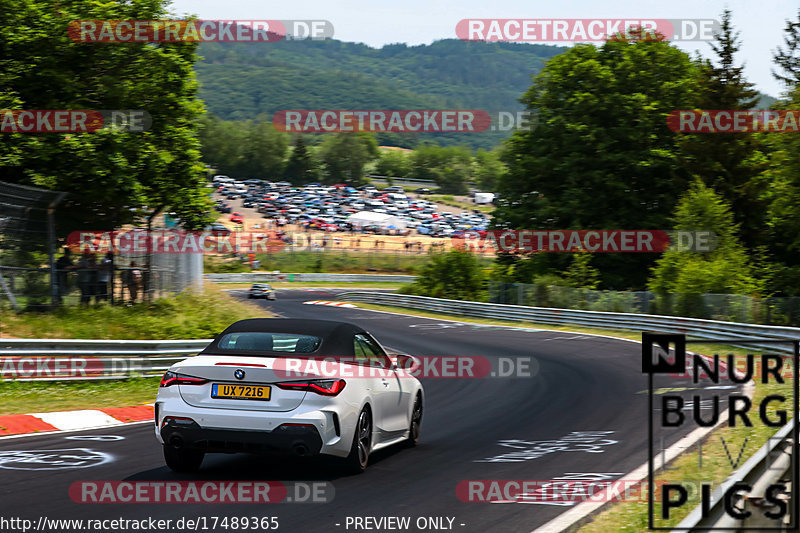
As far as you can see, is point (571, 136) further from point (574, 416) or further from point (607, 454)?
point (607, 454)

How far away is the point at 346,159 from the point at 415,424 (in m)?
160

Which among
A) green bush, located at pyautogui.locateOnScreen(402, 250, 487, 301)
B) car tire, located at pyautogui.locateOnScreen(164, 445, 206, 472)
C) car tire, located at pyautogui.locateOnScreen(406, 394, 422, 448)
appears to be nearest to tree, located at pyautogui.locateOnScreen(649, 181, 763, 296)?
green bush, located at pyautogui.locateOnScreen(402, 250, 487, 301)

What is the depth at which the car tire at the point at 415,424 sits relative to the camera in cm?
1022

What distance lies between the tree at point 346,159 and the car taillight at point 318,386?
501 ft

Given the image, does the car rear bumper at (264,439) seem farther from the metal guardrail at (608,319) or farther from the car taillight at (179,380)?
the metal guardrail at (608,319)

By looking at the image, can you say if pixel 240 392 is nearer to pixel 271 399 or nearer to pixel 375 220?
pixel 271 399

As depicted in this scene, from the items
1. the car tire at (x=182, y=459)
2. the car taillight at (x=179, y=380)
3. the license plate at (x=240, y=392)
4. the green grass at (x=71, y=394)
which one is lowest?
the green grass at (x=71, y=394)

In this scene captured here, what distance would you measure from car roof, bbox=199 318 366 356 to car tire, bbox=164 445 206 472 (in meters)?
0.89

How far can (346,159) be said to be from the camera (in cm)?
16825

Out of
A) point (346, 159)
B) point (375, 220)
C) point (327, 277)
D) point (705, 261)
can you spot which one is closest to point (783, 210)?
point (705, 261)

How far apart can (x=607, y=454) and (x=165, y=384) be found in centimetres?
473

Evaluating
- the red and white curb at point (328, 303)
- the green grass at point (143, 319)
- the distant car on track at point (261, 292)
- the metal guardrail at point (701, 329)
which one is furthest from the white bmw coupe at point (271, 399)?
the distant car on track at point (261, 292)

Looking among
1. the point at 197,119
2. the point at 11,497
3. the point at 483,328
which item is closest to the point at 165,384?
the point at 11,497

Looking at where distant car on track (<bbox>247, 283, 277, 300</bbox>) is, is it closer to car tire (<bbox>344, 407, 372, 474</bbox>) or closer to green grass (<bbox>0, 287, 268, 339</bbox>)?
green grass (<bbox>0, 287, 268, 339</bbox>)
